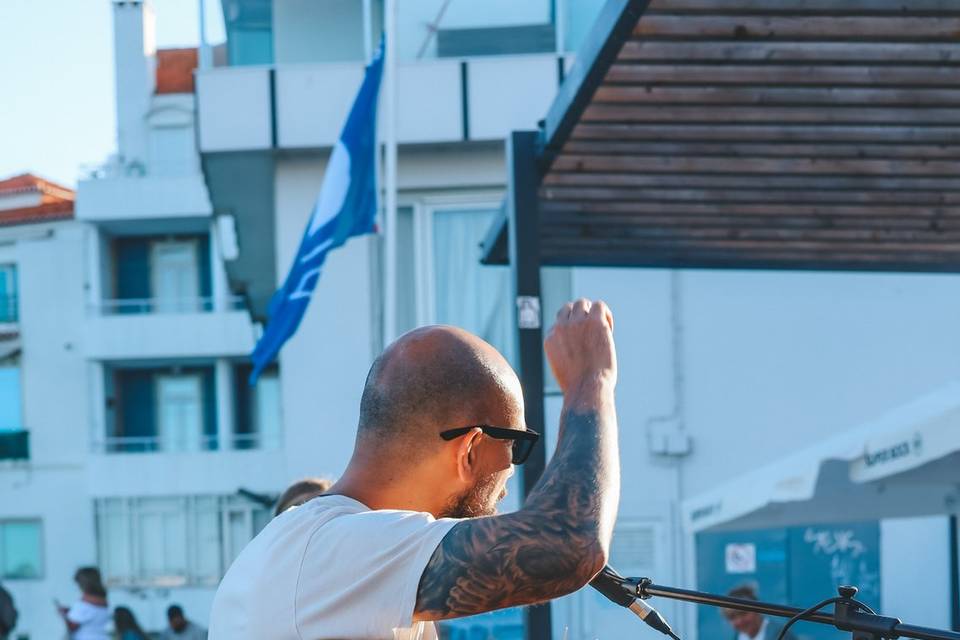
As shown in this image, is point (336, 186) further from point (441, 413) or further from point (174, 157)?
point (174, 157)

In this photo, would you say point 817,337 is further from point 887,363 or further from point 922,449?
point 922,449

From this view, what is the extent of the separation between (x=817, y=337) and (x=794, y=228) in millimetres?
8946

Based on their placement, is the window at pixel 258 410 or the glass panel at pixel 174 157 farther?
the glass panel at pixel 174 157

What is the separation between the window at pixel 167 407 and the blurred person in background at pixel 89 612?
25.1m

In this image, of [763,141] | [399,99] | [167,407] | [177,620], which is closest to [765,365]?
[399,99]

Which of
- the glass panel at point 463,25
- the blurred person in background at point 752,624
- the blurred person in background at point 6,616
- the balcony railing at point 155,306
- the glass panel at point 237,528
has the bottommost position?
the glass panel at point 237,528

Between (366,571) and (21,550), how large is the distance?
36.6 metres

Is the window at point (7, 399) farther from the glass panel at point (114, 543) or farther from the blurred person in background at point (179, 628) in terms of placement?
the blurred person in background at point (179, 628)

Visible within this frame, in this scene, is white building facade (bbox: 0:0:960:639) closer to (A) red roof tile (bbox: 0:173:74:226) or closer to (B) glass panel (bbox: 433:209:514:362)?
(B) glass panel (bbox: 433:209:514:362)

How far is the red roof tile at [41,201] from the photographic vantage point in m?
37.8

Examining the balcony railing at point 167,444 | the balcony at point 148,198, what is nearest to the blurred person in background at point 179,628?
the balcony railing at point 167,444

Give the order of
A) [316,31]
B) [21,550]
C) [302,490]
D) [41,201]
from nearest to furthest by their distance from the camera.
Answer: [302,490], [316,31], [21,550], [41,201]

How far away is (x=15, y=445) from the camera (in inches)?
1442

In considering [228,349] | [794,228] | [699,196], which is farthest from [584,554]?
[228,349]
